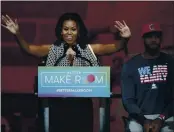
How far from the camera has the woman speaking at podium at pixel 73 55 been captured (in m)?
6.62

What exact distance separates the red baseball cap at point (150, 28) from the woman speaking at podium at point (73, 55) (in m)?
0.22

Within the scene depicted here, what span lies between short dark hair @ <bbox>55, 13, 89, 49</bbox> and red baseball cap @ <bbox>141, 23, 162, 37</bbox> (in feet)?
2.77

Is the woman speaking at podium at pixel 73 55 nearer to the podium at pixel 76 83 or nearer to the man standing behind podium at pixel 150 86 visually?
the podium at pixel 76 83

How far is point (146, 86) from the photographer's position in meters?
6.54

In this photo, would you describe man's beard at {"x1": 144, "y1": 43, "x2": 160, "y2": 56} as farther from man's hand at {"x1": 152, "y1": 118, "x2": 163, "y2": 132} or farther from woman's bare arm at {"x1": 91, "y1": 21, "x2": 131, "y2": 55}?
man's hand at {"x1": 152, "y1": 118, "x2": 163, "y2": 132}

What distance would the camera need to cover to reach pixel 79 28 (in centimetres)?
664

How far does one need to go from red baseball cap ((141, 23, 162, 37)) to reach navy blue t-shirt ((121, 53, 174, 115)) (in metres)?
0.36

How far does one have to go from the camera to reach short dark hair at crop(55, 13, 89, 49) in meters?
6.63

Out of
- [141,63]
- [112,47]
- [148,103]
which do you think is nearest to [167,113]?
[148,103]

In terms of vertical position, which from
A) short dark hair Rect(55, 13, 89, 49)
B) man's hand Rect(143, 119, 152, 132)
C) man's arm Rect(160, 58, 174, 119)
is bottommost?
man's hand Rect(143, 119, 152, 132)

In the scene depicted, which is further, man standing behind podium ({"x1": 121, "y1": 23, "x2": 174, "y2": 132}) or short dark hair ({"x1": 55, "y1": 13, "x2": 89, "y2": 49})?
short dark hair ({"x1": 55, "y1": 13, "x2": 89, "y2": 49})

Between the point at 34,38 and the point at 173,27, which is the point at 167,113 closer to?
the point at 173,27

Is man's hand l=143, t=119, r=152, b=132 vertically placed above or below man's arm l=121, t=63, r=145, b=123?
below

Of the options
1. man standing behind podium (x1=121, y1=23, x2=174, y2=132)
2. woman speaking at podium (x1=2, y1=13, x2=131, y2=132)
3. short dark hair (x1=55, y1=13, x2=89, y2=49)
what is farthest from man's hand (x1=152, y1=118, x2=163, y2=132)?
short dark hair (x1=55, y1=13, x2=89, y2=49)
